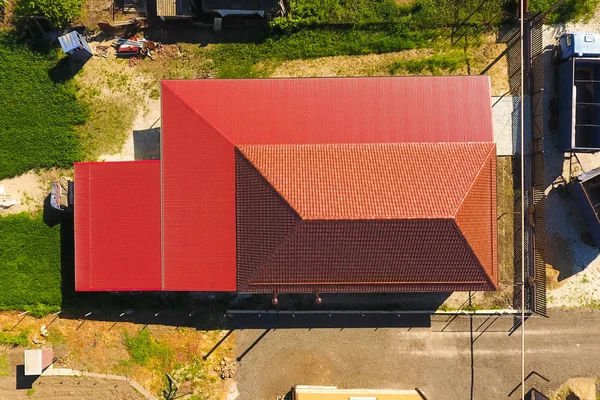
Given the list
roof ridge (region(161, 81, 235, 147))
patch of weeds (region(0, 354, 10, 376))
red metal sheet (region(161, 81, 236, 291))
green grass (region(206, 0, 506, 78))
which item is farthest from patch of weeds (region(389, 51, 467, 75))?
patch of weeds (region(0, 354, 10, 376))

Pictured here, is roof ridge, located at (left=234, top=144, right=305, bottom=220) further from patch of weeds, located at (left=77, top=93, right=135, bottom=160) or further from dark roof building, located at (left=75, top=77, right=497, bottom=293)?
patch of weeds, located at (left=77, top=93, right=135, bottom=160)

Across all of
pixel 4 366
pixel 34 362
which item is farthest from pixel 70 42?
pixel 4 366

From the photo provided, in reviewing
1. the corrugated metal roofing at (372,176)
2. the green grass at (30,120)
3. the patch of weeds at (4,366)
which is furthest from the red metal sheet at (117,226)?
the patch of weeds at (4,366)

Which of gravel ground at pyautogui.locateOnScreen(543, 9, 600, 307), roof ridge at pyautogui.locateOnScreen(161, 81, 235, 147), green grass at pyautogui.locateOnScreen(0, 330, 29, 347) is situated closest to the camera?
roof ridge at pyautogui.locateOnScreen(161, 81, 235, 147)

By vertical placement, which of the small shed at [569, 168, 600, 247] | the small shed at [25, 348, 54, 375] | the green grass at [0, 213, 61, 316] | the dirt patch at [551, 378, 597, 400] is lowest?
the dirt patch at [551, 378, 597, 400]

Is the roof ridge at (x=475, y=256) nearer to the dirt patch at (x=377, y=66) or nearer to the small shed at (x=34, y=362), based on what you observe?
the dirt patch at (x=377, y=66)

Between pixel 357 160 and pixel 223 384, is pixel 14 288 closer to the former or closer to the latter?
pixel 223 384

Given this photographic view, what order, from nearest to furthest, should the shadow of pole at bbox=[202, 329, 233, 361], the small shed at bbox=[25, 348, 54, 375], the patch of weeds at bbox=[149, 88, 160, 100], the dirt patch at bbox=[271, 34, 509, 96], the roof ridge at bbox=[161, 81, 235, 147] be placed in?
the roof ridge at bbox=[161, 81, 235, 147] < the small shed at bbox=[25, 348, 54, 375] < the shadow of pole at bbox=[202, 329, 233, 361] < the patch of weeds at bbox=[149, 88, 160, 100] < the dirt patch at bbox=[271, 34, 509, 96]
